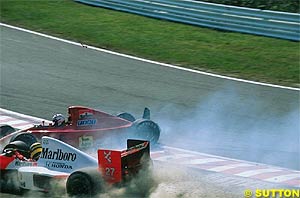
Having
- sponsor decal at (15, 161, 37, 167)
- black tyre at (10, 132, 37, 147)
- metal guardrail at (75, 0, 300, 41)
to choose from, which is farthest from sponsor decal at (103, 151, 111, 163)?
metal guardrail at (75, 0, 300, 41)

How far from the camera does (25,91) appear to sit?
50.9 ft

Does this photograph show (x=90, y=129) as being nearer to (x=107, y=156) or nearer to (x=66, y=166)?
(x=66, y=166)

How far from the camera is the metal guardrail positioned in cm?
1920

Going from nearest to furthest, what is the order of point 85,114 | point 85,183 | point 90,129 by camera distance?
point 85,183 → point 90,129 → point 85,114

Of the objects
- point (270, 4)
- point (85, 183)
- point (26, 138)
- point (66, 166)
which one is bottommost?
point (85, 183)

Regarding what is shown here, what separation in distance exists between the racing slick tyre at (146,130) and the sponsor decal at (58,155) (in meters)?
1.73

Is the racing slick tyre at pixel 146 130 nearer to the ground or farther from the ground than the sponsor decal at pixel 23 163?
farther from the ground

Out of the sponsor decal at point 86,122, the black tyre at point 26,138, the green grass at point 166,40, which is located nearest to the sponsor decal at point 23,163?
the black tyre at point 26,138

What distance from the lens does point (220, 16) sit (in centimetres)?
2069

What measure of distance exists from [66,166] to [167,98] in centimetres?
553

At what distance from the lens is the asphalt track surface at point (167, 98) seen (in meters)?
12.1

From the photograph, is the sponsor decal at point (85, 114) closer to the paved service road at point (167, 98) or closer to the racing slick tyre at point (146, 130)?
the racing slick tyre at point (146, 130)

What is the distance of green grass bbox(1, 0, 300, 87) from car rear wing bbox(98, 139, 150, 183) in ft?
24.6

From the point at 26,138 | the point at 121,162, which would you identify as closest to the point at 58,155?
the point at 121,162
